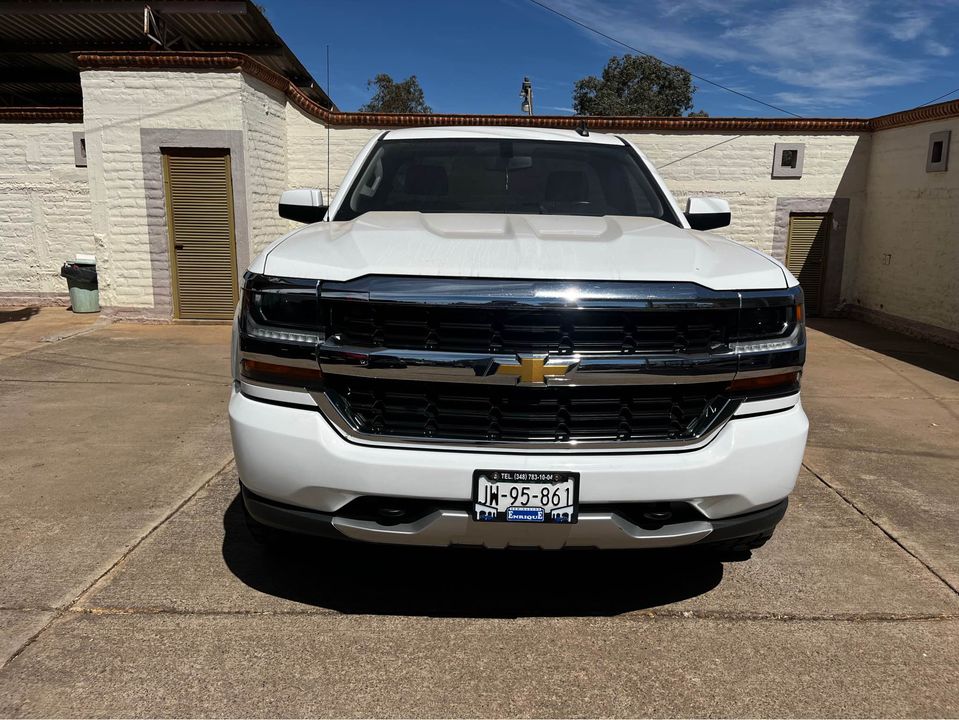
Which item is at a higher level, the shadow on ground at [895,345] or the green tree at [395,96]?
the green tree at [395,96]

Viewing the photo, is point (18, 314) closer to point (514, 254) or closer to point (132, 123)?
point (132, 123)

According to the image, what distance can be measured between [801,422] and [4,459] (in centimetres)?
429

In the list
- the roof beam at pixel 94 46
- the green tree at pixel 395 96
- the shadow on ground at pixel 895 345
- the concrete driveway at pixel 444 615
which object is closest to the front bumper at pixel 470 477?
the concrete driveway at pixel 444 615

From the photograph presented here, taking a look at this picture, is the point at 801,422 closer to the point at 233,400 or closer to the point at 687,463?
the point at 687,463

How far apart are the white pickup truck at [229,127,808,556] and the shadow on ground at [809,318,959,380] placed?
6165mm

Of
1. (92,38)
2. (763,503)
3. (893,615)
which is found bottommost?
Result: (893,615)

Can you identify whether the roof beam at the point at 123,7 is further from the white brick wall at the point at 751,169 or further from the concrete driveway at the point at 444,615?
the concrete driveway at the point at 444,615

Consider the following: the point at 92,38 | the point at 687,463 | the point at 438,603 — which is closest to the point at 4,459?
the point at 438,603

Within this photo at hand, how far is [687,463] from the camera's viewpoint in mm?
2232

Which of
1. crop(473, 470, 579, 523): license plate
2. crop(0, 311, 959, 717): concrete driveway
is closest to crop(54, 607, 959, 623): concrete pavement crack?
crop(0, 311, 959, 717): concrete driveway

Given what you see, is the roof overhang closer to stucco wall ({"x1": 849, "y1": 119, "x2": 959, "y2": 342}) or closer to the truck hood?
the truck hood

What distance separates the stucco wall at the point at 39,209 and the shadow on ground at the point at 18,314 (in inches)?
17.4

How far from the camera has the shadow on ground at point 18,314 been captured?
396 inches

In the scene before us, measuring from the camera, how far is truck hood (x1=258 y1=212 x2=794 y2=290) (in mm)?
2242
